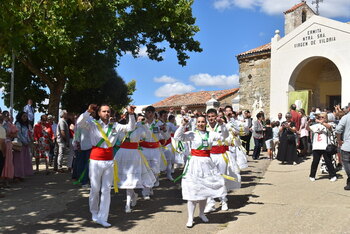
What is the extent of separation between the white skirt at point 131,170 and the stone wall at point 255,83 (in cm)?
1724

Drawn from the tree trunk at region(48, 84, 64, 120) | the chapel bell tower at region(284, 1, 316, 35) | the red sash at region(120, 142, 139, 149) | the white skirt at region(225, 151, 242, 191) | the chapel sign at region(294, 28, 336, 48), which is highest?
the chapel bell tower at region(284, 1, 316, 35)

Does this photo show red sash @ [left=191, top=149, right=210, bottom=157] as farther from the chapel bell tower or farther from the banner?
the chapel bell tower

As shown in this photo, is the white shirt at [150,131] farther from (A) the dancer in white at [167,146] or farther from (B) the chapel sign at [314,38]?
(B) the chapel sign at [314,38]

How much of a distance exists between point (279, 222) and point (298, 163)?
23.5 feet

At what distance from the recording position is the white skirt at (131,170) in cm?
621

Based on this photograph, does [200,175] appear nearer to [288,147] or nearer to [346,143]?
[346,143]

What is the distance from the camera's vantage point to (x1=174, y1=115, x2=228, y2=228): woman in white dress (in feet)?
17.8

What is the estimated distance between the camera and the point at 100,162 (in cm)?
552

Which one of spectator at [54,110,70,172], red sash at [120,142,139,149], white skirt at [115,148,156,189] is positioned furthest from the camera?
spectator at [54,110,70,172]

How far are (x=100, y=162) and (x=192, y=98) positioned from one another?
35950 mm

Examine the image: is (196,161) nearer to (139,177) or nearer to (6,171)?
(139,177)

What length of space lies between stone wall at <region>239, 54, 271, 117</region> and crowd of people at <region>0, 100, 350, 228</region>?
1054cm

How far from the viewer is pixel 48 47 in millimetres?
14500

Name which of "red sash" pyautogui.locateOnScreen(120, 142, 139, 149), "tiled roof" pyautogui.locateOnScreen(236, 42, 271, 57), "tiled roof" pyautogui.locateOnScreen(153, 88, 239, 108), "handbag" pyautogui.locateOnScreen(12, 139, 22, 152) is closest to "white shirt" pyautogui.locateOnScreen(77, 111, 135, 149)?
"red sash" pyautogui.locateOnScreen(120, 142, 139, 149)
